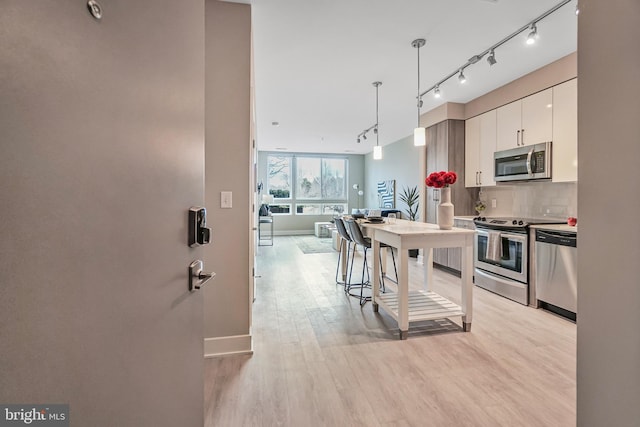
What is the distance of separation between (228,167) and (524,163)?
3442 mm

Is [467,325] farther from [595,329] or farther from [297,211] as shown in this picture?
[297,211]

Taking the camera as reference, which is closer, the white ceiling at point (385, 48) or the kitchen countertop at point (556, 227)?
the white ceiling at point (385, 48)

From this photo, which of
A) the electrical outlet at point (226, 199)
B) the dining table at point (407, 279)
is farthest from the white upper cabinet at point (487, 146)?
the electrical outlet at point (226, 199)

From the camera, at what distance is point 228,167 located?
86.0 inches

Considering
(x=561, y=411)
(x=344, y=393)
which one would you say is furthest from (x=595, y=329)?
(x=344, y=393)

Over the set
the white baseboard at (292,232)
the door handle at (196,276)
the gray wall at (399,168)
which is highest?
the gray wall at (399,168)

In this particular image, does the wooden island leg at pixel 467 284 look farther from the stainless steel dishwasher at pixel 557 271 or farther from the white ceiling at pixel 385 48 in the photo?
the white ceiling at pixel 385 48

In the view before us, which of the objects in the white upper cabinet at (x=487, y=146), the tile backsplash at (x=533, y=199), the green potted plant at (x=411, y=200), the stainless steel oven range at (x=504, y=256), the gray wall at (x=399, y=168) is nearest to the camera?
the stainless steel oven range at (x=504, y=256)

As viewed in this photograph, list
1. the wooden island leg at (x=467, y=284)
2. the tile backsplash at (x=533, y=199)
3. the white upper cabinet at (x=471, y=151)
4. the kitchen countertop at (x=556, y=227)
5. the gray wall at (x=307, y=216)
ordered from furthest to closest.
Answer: the gray wall at (x=307, y=216) < the white upper cabinet at (x=471, y=151) < the tile backsplash at (x=533, y=199) < the kitchen countertop at (x=556, y=227) < the wooden island leg at (x=467, y=284)

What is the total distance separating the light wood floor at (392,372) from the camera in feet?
5.24

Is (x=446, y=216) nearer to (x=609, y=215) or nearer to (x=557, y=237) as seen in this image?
(x=557, y=237)

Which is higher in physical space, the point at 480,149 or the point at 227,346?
the point at 480,149

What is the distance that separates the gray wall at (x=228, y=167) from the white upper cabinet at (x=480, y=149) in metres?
3.53

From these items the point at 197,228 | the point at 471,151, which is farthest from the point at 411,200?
the point at 197,228
